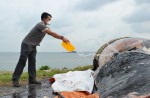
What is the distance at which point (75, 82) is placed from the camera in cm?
1020

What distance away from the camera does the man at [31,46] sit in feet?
39.6

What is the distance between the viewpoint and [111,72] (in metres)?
8.52

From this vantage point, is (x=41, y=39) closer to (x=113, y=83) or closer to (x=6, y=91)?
(x=6, y=91)

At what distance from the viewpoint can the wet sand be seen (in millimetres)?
10219

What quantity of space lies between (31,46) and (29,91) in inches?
73.2

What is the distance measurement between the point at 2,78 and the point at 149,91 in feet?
24.4

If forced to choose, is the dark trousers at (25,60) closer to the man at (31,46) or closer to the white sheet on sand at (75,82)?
the man at (31,46)

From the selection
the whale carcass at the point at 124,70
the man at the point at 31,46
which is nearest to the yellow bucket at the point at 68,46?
the man at the point at 31,46

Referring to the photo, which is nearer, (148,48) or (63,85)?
(148,48)

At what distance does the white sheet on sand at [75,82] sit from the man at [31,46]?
4.63 ft

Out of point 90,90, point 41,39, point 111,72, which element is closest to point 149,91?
point 111,72

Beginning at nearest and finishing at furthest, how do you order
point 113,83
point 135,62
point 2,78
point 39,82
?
point 113,83 → point 135,62 → point 39,82 → point 2,78

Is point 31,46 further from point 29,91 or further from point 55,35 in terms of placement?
point 29,91

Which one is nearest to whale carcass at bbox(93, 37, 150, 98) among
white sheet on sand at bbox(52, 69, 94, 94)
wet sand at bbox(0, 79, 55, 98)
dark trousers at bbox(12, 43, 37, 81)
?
white sheet on sand at bbox(52, 69, 94, 94)
